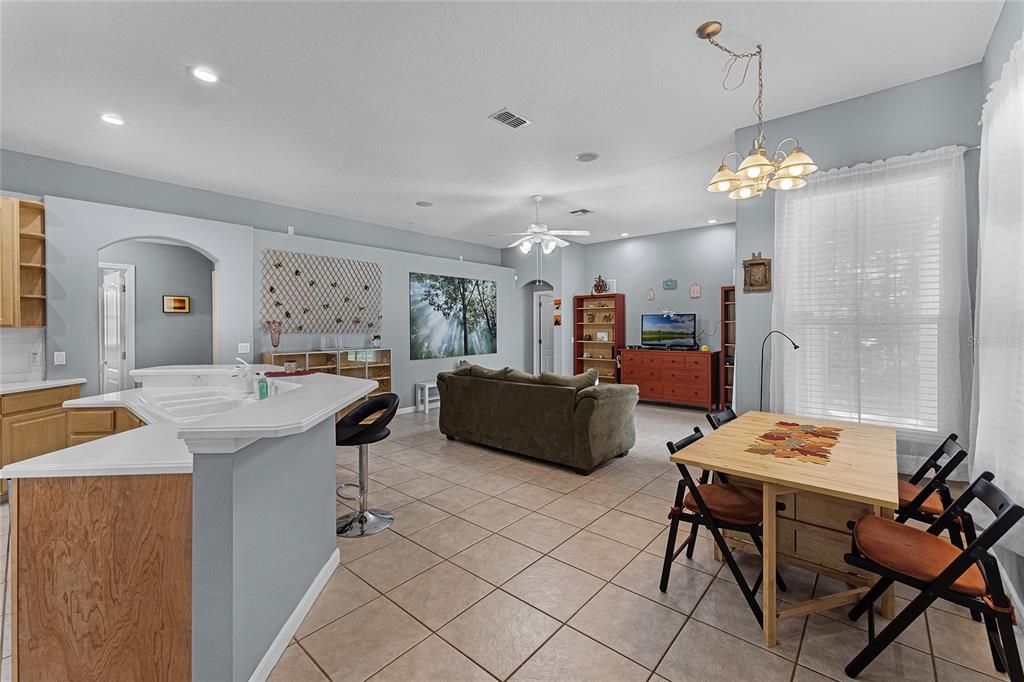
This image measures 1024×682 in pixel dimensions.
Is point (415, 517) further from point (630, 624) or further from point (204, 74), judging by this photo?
point (204, 74)

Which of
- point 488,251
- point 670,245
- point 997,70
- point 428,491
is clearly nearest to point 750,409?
point 997,70

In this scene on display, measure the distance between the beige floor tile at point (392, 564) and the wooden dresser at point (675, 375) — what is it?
226 inches

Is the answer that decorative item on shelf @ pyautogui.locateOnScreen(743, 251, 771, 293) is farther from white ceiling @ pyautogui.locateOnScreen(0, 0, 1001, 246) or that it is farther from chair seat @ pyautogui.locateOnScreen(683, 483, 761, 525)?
chair seat @ pyautogui.locateOnScreen(683, 483, 761, 525)

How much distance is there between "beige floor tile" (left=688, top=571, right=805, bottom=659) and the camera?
189 cm

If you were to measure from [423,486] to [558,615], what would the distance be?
6.44 feet

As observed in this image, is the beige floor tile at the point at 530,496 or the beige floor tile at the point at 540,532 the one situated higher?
the beige floor tile at the point at 530,496

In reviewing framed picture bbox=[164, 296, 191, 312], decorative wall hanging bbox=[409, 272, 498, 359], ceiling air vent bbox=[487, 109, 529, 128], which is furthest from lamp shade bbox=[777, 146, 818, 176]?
framed picture bbox=[164, 296, 191, 312]

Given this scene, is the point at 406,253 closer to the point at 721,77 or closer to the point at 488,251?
the point at 488,251

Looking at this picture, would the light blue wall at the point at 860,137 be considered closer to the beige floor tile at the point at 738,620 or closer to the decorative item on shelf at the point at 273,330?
the beige floor tile at the point at 738,620

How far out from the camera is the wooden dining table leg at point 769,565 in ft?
6.18

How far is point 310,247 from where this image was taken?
6.09 meters

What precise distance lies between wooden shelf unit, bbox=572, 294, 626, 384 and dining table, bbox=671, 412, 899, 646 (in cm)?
554

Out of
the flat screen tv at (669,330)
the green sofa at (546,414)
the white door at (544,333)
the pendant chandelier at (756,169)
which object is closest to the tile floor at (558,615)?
the green sofa at (546,414)

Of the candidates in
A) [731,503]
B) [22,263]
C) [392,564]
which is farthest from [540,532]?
[22,263]
